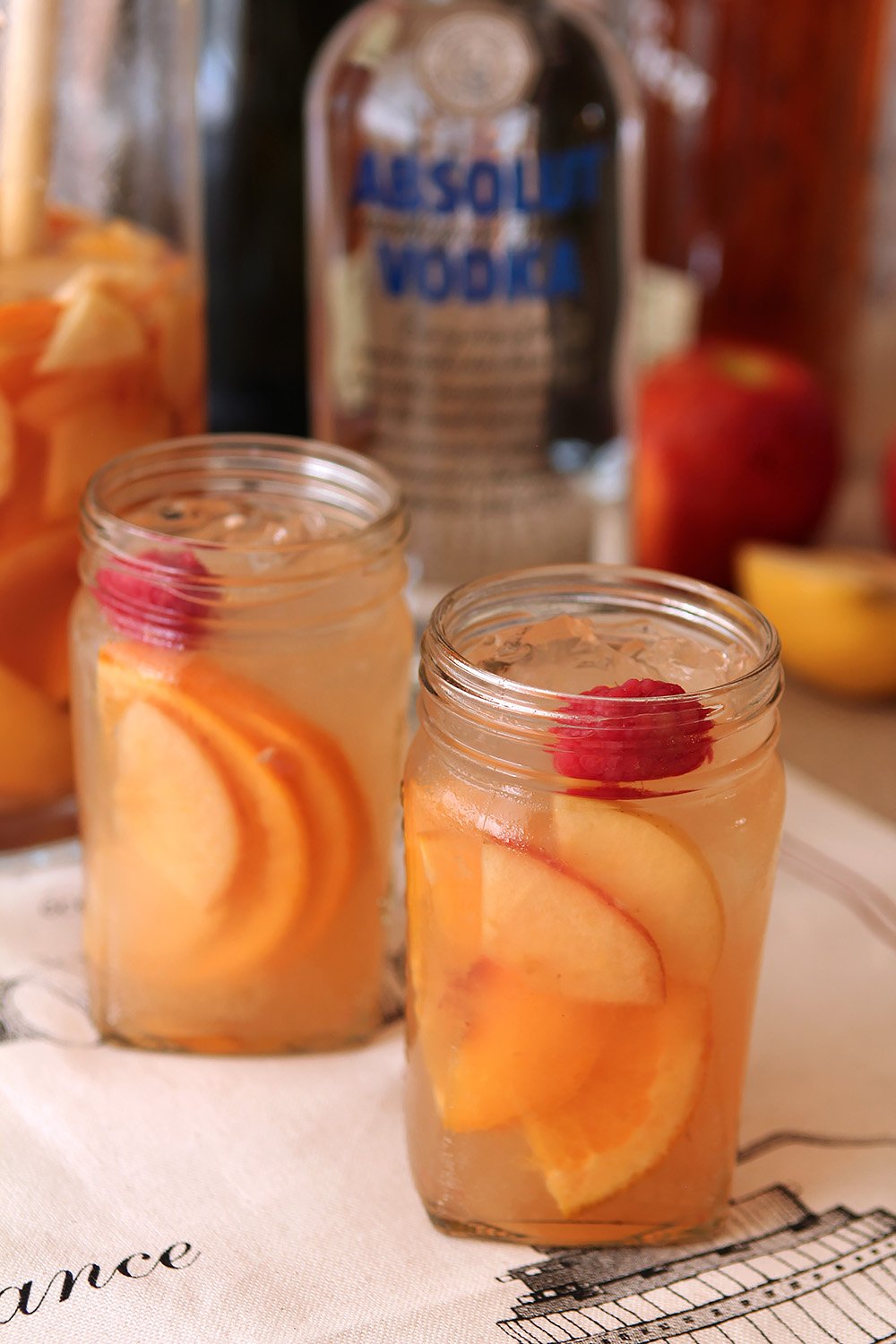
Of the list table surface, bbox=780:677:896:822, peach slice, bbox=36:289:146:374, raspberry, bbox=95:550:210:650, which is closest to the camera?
raspberry, bbox=95:550:210:650

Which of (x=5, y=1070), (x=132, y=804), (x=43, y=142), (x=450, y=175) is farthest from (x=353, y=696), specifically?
(x=450, y=175)

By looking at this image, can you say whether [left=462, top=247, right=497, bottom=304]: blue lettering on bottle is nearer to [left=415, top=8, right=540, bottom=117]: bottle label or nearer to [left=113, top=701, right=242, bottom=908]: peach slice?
[left=415, top=8, right=540, bottom=117]: bottle label

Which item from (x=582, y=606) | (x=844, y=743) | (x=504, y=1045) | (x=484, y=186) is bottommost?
(x=844, y=743)

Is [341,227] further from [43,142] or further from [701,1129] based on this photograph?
[701,1129]

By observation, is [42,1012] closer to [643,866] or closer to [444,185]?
[643,866]

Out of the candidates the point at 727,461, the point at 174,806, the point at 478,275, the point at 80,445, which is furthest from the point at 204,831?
the point at 727,461

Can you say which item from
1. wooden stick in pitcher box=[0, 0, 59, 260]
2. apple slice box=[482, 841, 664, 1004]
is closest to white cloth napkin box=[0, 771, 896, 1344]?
apple slice box=[482, 841, 664, 1004]
